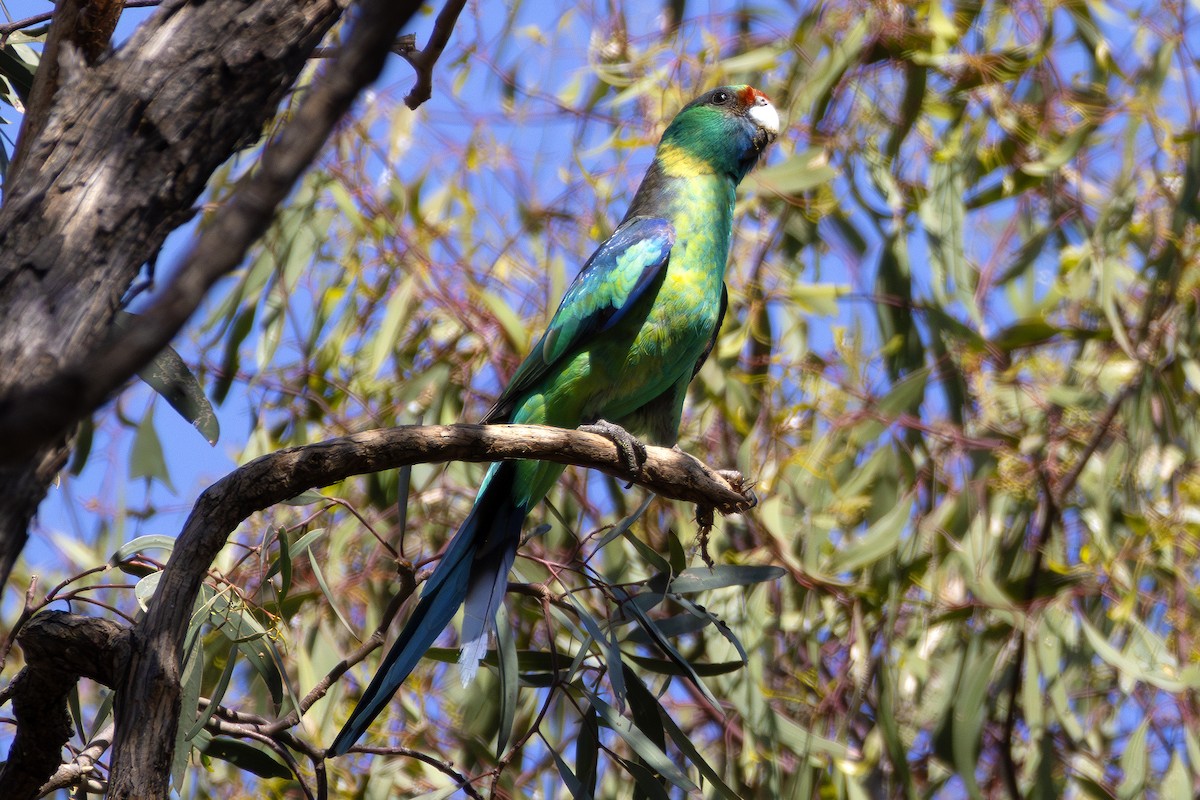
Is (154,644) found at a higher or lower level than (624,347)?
lower

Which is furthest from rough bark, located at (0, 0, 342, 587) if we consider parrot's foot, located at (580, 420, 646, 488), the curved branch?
parrot's foot, located at (580, 420, 646, 488)

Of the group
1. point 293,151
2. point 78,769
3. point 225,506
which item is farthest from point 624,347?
point 293,151

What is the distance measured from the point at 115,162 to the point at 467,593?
133 centimetres

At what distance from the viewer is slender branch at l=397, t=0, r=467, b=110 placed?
189 cm

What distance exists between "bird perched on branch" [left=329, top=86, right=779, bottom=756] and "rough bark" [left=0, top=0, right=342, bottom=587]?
1.11 metres

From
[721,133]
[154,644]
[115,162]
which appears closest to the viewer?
[115,162]

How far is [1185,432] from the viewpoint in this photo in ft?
11.5

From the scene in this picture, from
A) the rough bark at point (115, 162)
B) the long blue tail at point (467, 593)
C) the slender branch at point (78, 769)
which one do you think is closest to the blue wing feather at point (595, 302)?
the long blue tail at point (467, 593)

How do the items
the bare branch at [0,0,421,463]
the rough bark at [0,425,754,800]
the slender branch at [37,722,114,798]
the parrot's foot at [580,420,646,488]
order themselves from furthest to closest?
the parrot's foot at [580,420,646,488]
the slender branch at [37,722,114,798]
the rough bark at [0,425,754,800]
the bare branch at [0,0,421,463]

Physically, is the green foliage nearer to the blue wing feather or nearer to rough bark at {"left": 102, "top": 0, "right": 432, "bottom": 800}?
the blue wing feather

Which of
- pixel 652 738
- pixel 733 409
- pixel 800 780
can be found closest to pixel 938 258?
pixel 733 409

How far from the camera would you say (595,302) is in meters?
2.79

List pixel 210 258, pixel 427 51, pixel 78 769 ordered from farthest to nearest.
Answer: pixel 427 51 < pixel 78 769 < pixel 210 258

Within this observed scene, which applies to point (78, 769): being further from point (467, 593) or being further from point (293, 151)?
point (293, 151)
